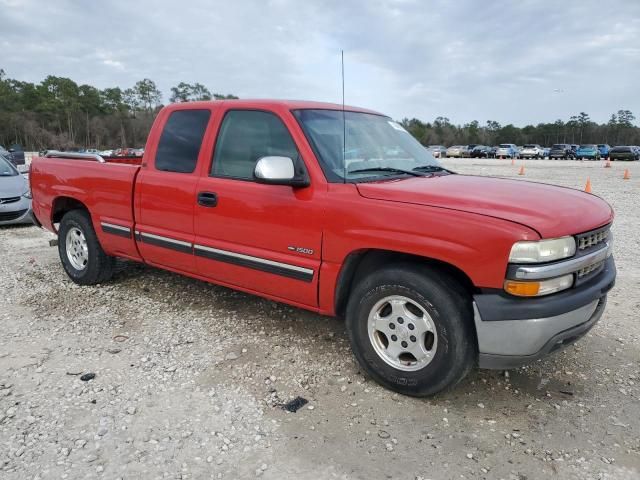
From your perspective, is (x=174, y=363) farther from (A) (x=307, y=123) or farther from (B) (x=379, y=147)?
(B) (x=379, y=147)

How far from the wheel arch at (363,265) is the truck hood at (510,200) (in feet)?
1.18

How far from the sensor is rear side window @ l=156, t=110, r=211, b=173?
4.04 meters

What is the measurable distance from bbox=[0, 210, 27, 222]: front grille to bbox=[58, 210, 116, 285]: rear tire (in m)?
4.38

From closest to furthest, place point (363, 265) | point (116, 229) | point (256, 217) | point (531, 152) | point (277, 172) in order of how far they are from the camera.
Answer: point (277, 172) → point (363, 265) → point (256, 217) → point (116, 229) → point (531, 152)

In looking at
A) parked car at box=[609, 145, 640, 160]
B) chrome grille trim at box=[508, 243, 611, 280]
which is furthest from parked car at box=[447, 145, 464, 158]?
chrome grille trim at box=[508, 243, 611, 280]

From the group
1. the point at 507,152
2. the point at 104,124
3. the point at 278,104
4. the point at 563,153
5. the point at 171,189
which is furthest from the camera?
the point at 104,124

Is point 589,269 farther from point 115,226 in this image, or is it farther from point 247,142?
point 115,226

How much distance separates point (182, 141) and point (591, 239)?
10.5 feet

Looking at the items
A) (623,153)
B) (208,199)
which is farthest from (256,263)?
(623,153)

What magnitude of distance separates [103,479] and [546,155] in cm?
5815

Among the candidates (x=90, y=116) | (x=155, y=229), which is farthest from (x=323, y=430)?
(x=90, y=116)

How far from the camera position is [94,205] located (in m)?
4.81

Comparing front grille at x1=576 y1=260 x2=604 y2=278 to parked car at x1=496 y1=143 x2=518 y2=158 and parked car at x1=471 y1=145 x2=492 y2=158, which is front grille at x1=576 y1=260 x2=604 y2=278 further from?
parked car at x1=471 y1=145 x2=492 y2=158

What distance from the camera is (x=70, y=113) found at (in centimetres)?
9425
